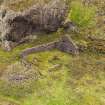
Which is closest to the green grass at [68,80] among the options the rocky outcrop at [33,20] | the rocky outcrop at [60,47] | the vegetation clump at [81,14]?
the rocky outcrop at [60,47]

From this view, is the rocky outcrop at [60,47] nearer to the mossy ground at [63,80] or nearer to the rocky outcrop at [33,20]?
the mossy ground at [63,80]

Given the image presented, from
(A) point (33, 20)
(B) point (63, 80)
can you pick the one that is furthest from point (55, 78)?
(A) point (33, 20)

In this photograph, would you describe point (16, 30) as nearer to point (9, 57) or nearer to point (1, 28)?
point (1, 28)

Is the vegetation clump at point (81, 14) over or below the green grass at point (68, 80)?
over

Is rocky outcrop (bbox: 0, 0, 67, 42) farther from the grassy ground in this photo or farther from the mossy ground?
the mossy ground

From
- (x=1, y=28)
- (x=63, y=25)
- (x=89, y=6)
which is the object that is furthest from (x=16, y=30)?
(x=89, y=6)

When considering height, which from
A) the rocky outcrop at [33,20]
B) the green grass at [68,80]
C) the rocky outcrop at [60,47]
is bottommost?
the green grass at [68,80]

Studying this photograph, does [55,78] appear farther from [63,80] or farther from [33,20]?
[33,20]

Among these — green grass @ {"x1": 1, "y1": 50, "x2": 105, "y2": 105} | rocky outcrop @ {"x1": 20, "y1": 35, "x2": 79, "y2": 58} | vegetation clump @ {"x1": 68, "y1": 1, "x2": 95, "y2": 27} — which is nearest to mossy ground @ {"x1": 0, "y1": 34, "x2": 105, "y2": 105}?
green grass @ {"x1": 1, "y1": 50, "x2": 105, "y2": 105}
